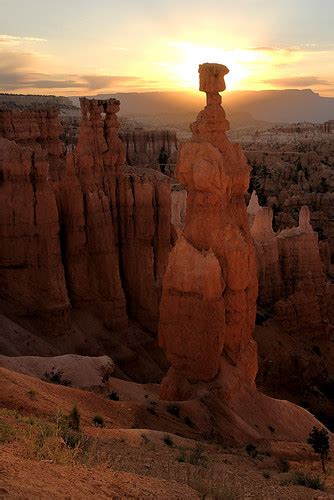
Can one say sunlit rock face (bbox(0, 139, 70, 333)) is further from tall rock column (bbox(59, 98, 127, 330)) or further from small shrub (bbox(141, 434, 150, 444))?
small shrub (bbox(141, 434, 150, 444))

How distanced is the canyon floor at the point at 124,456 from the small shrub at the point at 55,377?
3.38ft

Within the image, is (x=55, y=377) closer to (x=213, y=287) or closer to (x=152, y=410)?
(x=152, y=410)

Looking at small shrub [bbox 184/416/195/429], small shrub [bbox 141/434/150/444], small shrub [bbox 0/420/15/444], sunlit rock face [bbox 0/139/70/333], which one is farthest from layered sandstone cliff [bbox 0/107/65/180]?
small shrub [bbox 0/420/15/444]

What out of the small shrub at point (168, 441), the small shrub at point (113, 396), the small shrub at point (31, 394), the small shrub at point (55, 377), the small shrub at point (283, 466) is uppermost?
the small shrub at point (31, 394)

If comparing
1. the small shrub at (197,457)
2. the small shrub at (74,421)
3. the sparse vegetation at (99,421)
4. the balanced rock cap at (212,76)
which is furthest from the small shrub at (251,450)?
the balanced rock cap at (212,76)

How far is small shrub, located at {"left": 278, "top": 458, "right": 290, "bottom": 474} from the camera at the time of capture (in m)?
10.8

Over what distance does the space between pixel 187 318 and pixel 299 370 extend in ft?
36.1

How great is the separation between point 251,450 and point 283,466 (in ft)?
3.25

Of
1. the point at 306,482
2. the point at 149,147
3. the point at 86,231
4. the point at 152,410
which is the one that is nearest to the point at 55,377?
the point at 152,410

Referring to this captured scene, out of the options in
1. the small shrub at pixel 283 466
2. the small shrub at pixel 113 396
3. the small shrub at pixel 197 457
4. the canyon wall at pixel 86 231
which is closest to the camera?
the small shrub at pixel 197 457

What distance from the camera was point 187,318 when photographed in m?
14.3

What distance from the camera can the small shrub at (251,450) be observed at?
11.5 metres

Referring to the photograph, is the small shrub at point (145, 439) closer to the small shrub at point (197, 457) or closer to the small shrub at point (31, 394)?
the small shrub at point (197, 457)

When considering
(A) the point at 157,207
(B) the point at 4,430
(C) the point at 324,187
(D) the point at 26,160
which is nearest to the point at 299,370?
(A) the point at 157,207
